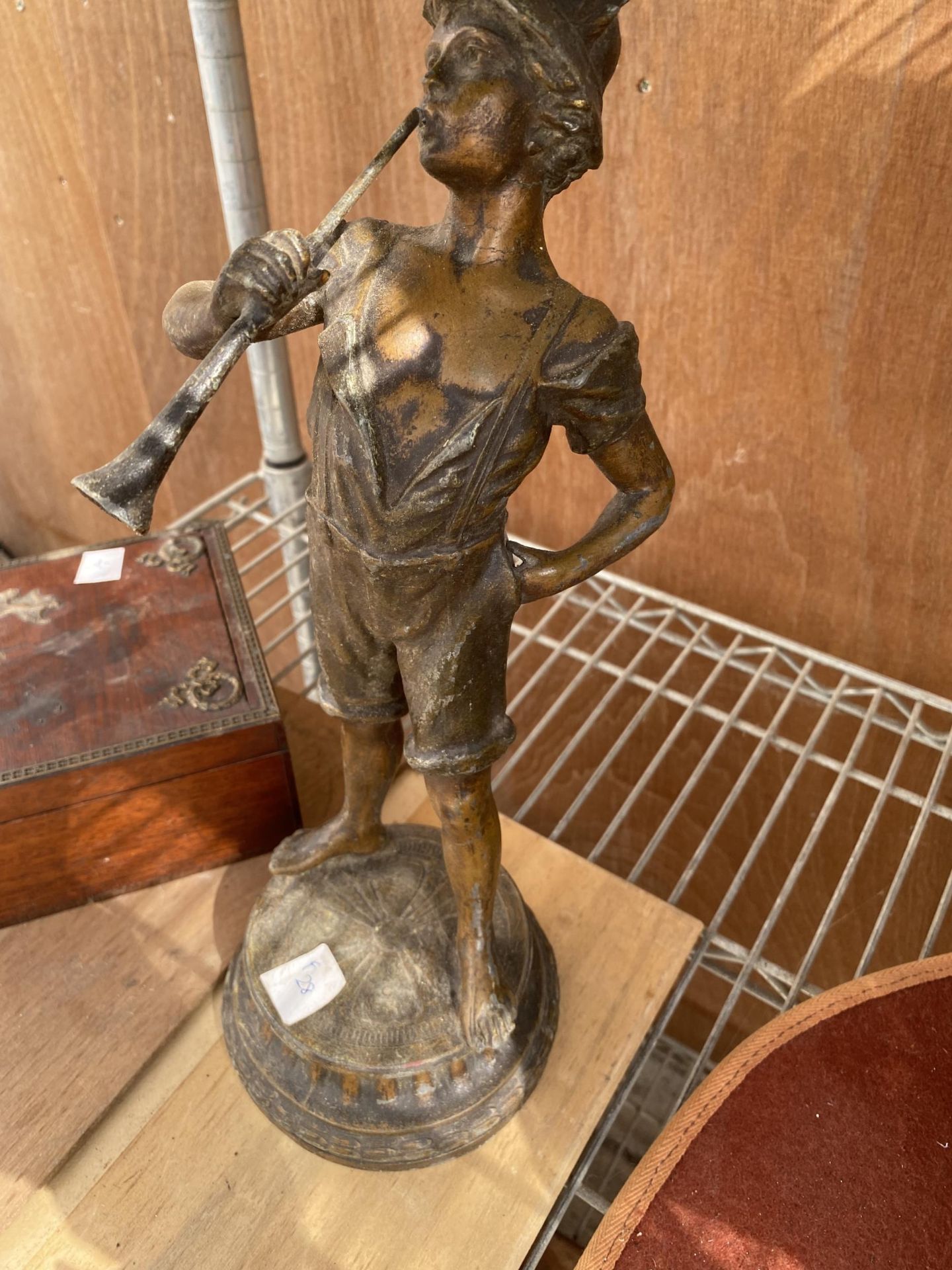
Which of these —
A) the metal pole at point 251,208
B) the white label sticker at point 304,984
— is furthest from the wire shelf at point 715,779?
the white label sticker at point 304,984

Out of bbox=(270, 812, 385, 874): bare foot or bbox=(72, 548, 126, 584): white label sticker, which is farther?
bbox=(72, 548, 126, 584): white label sticker

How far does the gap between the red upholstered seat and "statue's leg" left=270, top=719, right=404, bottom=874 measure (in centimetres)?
40

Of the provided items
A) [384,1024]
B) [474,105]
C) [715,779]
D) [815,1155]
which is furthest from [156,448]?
[715,779]

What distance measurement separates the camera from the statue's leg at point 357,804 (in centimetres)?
96

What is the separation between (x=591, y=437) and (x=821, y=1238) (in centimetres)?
65

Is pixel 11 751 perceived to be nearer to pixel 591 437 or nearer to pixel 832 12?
pixel 591 437

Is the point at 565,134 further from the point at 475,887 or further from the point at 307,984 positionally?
the point at 307,984

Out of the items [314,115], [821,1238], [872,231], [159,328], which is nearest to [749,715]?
[872,231]

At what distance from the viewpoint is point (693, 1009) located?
173 centimetres

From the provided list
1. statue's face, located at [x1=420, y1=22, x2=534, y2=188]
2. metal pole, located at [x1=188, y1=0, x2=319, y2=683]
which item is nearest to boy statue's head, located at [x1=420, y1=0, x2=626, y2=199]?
statue's face, located at [x1=420, y1=22, x2=534, y2=188]

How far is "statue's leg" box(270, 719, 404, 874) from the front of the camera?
958 millimetres

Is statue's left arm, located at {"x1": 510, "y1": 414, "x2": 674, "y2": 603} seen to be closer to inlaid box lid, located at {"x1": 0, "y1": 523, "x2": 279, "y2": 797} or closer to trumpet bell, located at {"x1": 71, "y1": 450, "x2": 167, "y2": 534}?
trumpet bell, located at {"x1": 71, "y1": 450, "x2": 167, "y2": 534}

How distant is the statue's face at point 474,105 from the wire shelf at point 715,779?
0.78 m

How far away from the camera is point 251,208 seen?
1.30 meters
